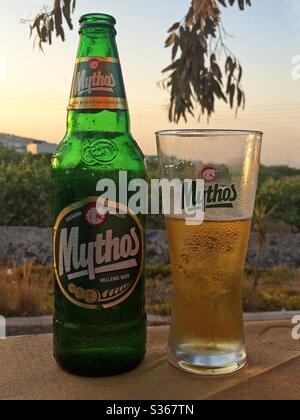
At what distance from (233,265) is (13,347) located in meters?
0.41

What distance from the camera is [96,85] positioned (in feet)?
2.33

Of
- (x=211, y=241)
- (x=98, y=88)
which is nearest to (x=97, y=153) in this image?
(x=98, y=88)

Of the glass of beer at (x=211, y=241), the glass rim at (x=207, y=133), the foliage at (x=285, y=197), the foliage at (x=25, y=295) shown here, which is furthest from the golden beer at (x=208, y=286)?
the foliage at (x=285, y=197)

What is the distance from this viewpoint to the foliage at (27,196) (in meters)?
3.57

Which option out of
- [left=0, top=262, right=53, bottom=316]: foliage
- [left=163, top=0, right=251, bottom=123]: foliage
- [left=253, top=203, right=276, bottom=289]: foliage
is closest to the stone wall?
[left=0, top=262, right=53, bottom=316]: foliage

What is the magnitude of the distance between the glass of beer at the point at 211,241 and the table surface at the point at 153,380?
0.12 feet

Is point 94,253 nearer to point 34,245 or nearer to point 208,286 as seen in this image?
point 208,286

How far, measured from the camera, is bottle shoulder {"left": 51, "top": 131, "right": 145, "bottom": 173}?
73 centimetres

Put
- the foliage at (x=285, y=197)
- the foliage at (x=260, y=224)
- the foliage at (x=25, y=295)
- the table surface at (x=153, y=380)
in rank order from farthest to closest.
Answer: the foliage at (x=285, y=197) < the foliage at (x=260, y=224) < the foliage at (x=25, y=295) < the table surface at (x=153, y=380)

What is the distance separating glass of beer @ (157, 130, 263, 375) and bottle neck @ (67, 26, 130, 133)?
0.10 metres

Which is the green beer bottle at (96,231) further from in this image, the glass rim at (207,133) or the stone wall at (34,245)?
the stone wall at (34,245)

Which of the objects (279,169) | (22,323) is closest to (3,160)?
(22,323)

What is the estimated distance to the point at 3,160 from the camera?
12.8ft

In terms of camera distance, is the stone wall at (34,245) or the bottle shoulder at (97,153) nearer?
the bottle shoulder at (97,153)
